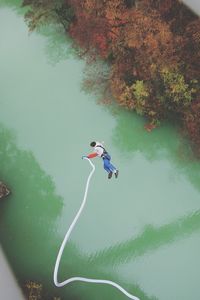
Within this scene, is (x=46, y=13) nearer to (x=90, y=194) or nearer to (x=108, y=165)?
(x=108, y=165)

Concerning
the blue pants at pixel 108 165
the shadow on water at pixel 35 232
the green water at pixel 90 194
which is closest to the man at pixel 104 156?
the blue pants at pixel 108 165

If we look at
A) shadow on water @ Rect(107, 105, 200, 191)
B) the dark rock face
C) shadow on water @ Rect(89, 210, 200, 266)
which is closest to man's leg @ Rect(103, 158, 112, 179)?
shadow on water @ Rect(107, 105, 200, 191)

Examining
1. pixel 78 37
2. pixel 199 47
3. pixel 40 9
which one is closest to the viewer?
pixel 199 47

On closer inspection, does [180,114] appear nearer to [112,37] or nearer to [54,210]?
[112,37]

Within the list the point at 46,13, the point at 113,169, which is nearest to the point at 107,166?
the point at 113,169

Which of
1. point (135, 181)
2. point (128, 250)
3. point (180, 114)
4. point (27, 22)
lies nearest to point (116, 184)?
point (135, 181)

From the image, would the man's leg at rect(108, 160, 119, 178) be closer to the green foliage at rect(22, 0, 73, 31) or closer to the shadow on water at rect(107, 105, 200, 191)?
the shadow on water at rect(107, 105, 200, 191)

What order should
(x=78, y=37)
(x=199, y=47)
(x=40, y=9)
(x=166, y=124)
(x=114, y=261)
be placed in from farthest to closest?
(x=40, y=9) < (x=78, y=37) < (x=166, y=124) < (x=199, y=47) < (x=114, y=261)

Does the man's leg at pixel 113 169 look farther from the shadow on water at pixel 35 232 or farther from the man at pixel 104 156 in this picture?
the shadow on water at pixel 35 232
